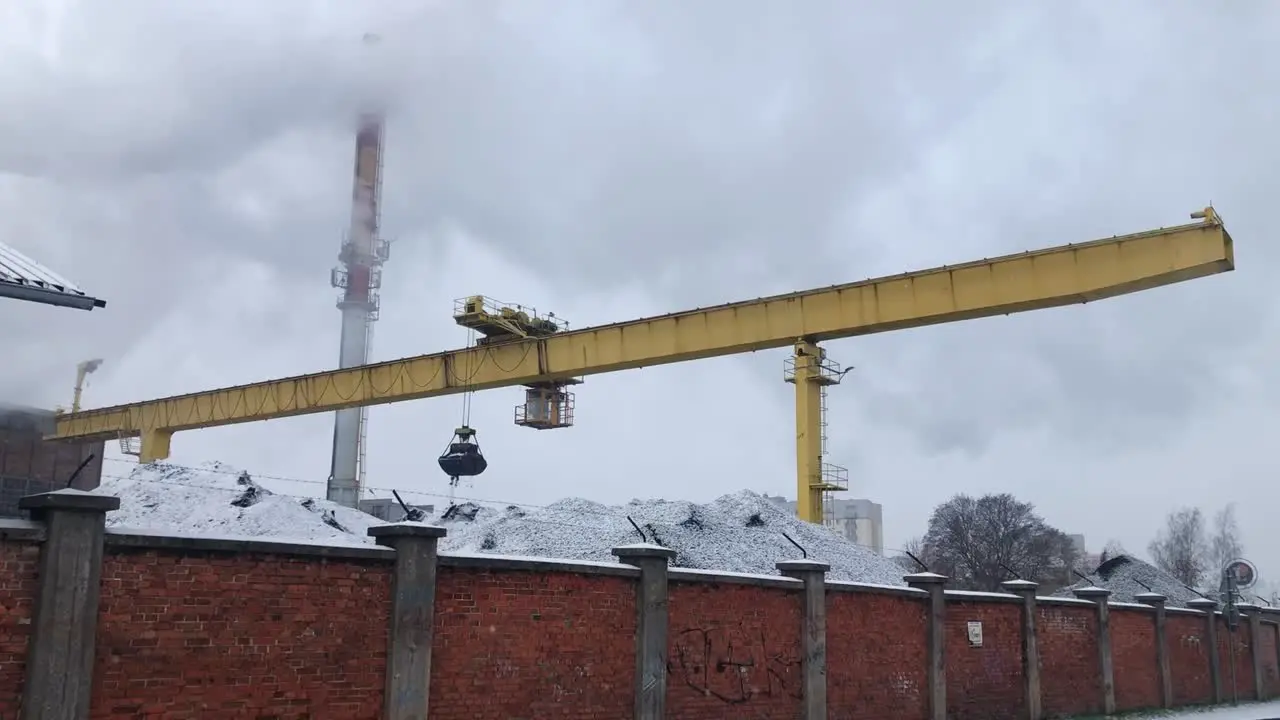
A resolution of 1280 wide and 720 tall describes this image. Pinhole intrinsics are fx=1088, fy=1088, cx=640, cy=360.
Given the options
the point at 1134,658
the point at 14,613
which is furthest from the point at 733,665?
the point at 1134,658

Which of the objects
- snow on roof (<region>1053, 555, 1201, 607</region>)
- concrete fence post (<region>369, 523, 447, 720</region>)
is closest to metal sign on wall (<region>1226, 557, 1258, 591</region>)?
snow on roof (<region>1053, 555, 1201, 607</region>)

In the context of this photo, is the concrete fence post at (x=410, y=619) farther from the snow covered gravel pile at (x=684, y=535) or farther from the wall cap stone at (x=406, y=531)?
the snow covered gravel pile at (x=684, y=535)

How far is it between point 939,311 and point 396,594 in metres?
15.8

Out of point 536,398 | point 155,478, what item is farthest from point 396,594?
point 536,398

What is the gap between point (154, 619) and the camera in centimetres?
772

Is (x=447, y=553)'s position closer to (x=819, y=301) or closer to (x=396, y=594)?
(x=396, y=594)

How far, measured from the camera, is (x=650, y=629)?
11.2m

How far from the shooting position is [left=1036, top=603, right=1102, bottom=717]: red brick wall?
17500 millimetres

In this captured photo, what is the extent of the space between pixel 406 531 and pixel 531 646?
72.8 inches

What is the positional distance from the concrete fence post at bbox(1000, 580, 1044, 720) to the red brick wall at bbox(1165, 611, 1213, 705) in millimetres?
5775

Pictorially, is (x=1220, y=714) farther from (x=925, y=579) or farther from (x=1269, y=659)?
(x=925, y=579)

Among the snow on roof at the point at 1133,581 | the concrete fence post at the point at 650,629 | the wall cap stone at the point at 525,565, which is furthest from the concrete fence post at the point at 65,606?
the snow on roof at the point at 1133,581

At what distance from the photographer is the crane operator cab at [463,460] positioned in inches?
1098

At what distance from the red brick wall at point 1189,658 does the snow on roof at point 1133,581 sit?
21.7 ft
